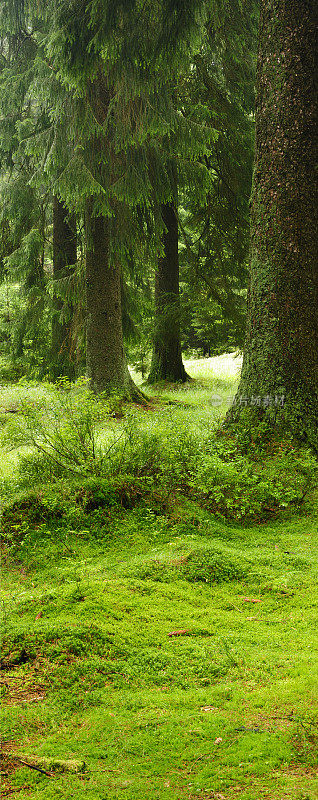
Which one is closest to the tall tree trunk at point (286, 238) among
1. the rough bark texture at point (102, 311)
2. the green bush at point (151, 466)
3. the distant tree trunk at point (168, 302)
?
the green bush at point (151, 466)

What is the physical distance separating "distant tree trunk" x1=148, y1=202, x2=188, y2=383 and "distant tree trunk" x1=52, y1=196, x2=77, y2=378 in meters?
2.24

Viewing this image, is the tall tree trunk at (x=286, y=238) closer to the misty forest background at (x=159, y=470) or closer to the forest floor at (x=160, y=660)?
the misty forest background at (x=159, y=470)

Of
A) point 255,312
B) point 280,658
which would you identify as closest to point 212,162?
A: point 255,312

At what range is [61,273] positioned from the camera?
13.8m

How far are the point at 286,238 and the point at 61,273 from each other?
8396 mm

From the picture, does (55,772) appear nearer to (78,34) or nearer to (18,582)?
(18,582)

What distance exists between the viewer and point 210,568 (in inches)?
162

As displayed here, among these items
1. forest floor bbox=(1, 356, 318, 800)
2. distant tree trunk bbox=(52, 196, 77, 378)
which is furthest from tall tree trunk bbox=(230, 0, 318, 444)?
distant tree trunk bbox=(52, 196, 77, 378)

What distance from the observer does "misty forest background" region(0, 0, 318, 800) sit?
2.31 meters

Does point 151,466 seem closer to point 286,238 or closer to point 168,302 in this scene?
point 286,238

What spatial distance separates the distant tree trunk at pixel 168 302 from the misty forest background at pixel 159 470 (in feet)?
3.07

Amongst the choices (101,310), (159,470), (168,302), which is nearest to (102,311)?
(101,310)

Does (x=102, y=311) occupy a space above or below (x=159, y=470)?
above

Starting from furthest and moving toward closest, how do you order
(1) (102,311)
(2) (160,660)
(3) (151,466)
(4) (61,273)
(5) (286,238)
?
(4) (61,273) < (1) (102,311) < (5) (286,238) < (3) (151,466) < (2) (160,660)
